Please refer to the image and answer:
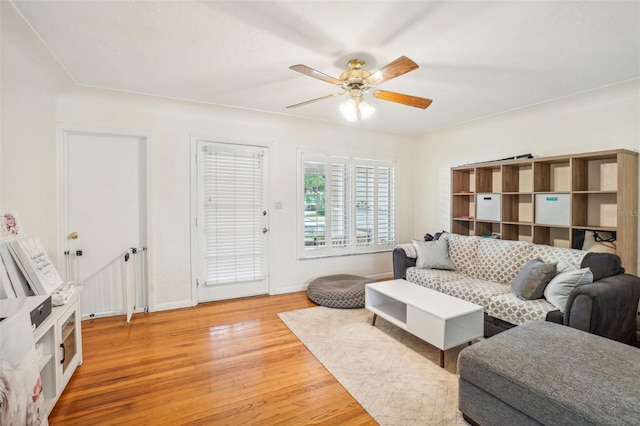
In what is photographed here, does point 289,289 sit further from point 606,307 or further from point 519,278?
point 606,307

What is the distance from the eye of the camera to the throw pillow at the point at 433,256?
3699 mm

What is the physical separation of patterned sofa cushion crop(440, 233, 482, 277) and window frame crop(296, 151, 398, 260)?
4.24 ft

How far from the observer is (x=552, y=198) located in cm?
327

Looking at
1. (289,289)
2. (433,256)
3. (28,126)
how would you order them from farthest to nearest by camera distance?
(289,289)
(433,256)
(28,126)

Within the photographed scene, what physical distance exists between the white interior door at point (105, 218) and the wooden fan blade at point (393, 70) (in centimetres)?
277

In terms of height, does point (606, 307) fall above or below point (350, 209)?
below

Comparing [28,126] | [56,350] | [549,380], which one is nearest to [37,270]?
[56,350]

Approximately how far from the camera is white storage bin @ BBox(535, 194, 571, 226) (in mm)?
3159

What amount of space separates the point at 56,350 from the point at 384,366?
7.50 ft

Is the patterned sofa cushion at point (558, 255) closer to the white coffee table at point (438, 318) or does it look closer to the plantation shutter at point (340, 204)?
the white coffee table at point (438, 318)

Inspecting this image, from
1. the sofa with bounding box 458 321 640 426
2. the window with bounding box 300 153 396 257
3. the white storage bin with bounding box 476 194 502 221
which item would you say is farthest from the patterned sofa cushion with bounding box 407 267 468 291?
the sofa with bounding box 458 321 640 426

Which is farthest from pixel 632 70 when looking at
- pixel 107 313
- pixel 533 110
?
pixel 107 313

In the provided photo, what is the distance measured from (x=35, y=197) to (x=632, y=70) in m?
5.34

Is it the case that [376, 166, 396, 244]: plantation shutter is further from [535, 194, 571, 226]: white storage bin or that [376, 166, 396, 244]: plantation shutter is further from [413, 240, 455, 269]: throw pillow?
[535, 194, 571, 226]: white storage bin
